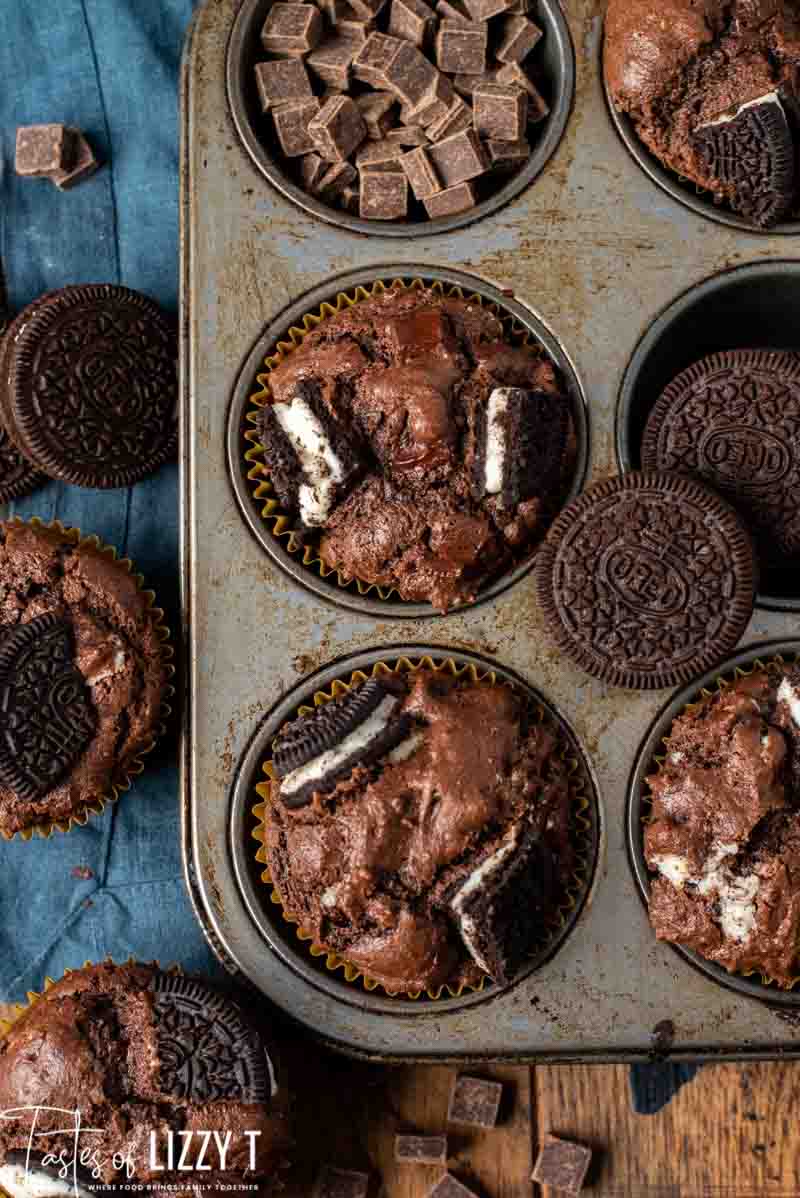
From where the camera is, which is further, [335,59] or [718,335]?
[718,335]

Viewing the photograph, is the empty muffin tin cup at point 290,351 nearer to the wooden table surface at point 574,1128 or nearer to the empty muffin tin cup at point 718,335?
the empty muffin tin cup at point 718,335

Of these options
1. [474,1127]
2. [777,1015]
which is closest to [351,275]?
[777,1015]

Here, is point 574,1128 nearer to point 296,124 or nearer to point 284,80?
point 296,124

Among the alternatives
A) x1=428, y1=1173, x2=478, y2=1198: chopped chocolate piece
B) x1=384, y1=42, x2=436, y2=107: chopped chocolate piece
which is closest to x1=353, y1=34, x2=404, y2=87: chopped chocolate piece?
x1=384, y1=42, x2=436, y2=107: chopped chocolate piece

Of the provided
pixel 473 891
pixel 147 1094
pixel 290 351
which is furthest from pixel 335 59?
pixel 147 1094

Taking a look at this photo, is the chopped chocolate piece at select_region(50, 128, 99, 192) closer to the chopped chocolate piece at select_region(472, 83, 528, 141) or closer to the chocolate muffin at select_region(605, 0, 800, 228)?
the chopped chocolate piece at select_region(472, 83, 528, 141)

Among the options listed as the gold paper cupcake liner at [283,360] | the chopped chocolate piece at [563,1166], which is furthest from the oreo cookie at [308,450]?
the chopped chocolate piece at [563,1166]
